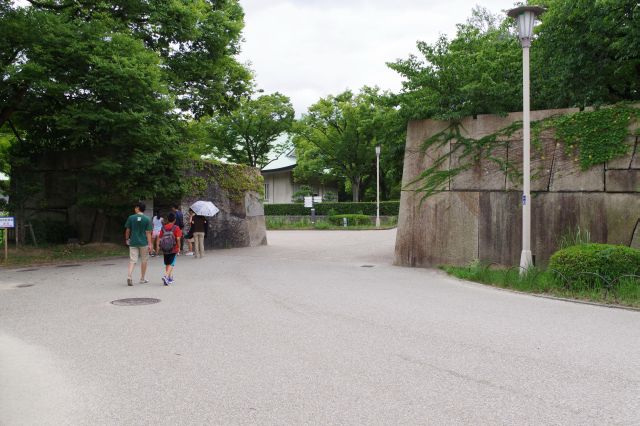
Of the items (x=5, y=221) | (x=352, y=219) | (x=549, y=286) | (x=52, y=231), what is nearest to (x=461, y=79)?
(x=549, y=286)

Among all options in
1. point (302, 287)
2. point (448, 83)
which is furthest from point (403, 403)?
point (448, 83)

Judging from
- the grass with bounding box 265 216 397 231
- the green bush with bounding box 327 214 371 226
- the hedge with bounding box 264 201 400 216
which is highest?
the hedge with bounding box 264 201 400 216

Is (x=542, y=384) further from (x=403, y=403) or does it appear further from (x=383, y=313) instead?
(x=383, y=313)

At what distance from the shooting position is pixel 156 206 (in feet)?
61.3

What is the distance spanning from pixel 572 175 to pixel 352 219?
79.2 ft

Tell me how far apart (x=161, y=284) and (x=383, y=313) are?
5.53 meters

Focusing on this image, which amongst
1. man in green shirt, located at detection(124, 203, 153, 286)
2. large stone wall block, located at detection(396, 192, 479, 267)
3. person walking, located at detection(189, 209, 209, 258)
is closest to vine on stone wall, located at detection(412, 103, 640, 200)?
large stone wall block, located at detection(396, 192, 479, 267)

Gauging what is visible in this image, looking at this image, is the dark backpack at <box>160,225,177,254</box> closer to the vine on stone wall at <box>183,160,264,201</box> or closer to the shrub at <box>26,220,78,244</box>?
Result: the vine on stone wall at <box>183,160,264,201</box>

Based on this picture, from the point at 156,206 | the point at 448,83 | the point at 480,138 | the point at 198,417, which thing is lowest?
the point at 198,417

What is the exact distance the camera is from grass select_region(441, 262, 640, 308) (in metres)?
8.34

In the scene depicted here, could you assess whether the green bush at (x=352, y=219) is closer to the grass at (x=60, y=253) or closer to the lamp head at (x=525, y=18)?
the grass at (x=60, y=253)

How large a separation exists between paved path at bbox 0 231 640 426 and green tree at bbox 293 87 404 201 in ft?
100

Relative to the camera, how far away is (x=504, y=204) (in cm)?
1267

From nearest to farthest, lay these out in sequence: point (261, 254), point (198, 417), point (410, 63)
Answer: point (198, 417) < point (410, 63) < point (261, 254)
